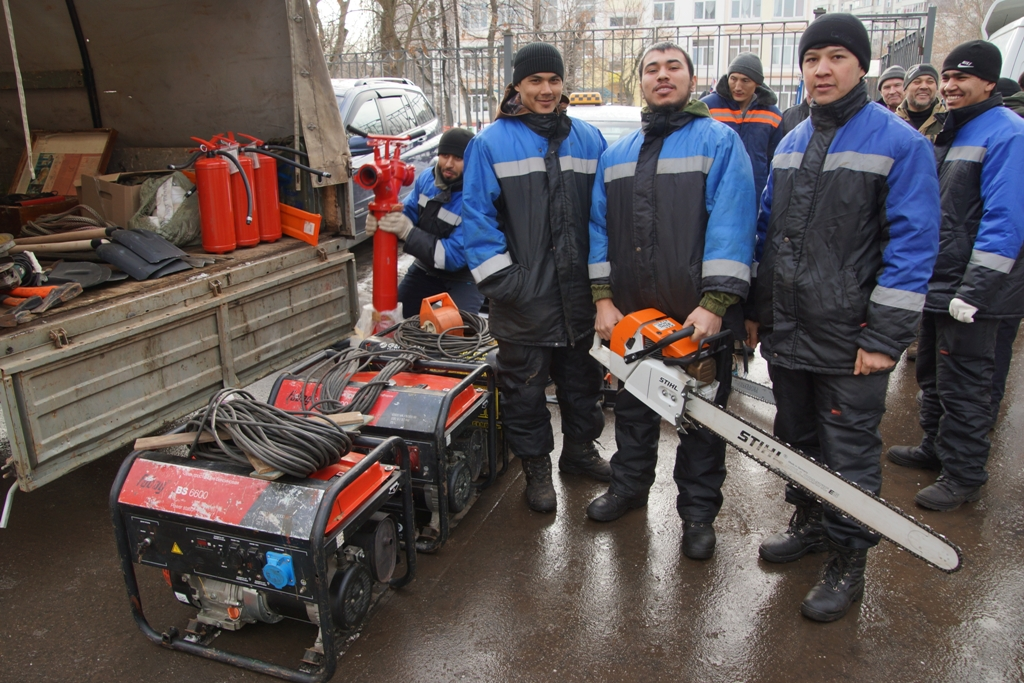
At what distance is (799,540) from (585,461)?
110 centimetres

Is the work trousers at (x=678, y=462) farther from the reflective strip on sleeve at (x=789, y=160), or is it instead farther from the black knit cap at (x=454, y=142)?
the black knit cap at (x=454, y=142)

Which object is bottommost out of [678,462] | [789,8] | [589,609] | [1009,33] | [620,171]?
[589,609]

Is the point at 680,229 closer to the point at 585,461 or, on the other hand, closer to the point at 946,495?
the point at 585,461

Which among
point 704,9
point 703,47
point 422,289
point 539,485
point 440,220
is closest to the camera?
point 539,485

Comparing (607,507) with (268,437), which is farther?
(607,507)

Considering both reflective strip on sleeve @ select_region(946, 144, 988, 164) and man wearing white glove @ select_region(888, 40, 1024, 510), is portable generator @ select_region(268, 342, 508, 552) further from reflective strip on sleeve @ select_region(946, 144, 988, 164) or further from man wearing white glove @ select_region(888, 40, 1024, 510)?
reflective strip on sleeve @ select_region(946, 144, 988, 164)

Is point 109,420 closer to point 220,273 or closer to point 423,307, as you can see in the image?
point 220,273

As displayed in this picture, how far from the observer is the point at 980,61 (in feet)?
10.3

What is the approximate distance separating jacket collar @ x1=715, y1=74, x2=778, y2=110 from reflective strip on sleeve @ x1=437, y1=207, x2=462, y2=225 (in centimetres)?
210

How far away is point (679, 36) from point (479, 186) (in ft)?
24.4

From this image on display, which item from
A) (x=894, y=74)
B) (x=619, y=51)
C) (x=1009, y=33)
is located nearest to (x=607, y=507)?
(x=894, y=74)

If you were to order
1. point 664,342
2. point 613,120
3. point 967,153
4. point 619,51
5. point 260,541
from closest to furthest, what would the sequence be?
point 260,541 → point 664,342 → point 967,153 → point 613,120 → point 619,51

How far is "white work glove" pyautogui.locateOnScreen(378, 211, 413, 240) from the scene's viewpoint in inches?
161

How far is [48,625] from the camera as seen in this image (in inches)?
109
